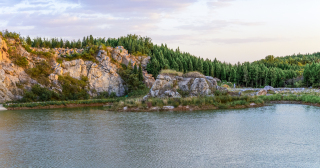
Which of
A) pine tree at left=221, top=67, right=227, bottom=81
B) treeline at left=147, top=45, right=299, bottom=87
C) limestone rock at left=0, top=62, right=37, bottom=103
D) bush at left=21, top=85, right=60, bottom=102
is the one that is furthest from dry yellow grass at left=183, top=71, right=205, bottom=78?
pine tree at left=221, top=67, right=227, bottom=81

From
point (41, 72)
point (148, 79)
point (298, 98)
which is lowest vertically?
point (298, 98)

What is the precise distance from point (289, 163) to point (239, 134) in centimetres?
542

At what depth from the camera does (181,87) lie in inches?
1326

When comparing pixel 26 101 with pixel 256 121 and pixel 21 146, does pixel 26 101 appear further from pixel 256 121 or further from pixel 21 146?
pixel 256 121

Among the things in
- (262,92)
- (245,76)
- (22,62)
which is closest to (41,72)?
(22,62)

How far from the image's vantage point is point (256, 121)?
21344 millimetres

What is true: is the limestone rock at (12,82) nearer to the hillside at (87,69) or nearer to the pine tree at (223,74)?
the hillside at (87,69)

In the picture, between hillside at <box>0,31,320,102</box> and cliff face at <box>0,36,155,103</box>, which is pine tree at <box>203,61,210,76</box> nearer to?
hillside at <box>0,31,320,102</box>

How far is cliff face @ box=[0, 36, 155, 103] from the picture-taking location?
41562 mm

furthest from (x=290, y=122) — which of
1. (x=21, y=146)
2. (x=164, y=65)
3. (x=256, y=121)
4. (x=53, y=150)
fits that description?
(x=164, y=65)

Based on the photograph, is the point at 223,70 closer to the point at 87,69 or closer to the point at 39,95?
the point at 87,69

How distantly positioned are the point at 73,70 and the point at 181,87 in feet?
68.4

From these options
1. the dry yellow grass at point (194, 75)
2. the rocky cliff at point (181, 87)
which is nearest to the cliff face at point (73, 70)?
the dry yellow grass at point (194, 75)

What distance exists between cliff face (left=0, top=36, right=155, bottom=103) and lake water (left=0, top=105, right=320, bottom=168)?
18923 mm
